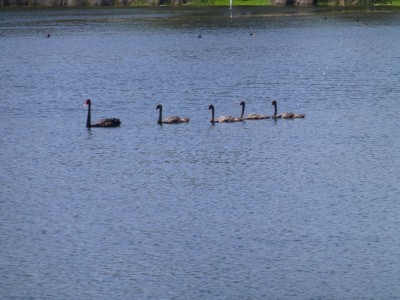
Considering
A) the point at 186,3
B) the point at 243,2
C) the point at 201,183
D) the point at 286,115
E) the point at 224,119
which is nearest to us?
the point at 201,183

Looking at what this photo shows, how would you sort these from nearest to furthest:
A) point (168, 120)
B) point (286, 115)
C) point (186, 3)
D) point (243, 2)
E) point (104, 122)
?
point (104, 122), point (168, 120), point (286, 115), point (243, 2), point (186, 3)

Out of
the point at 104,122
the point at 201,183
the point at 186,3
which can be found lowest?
the point at 201,183

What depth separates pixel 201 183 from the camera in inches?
1531

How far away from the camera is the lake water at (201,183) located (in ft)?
92.8

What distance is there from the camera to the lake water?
2828 centimetres

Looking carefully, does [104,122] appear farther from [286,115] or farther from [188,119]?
[286,115]

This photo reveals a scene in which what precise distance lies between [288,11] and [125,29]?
34.1 m

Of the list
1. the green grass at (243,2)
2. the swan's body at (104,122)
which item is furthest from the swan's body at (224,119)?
the green grass at (243,2)

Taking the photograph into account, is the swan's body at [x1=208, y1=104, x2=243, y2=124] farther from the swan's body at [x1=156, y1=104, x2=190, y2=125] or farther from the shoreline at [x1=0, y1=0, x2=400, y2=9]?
the shoreline at [x1=0, y1=0, x2=400, y2=9]

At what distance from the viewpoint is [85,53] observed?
9456 centimetres

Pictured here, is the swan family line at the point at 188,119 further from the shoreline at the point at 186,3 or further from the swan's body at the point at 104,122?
the shoreline at the point at 186,3

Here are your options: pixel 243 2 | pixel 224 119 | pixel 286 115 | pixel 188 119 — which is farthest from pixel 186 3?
pixel 224 119

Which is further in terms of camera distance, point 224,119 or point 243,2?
point 243,2

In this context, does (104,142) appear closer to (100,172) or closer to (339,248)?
(100,172)
